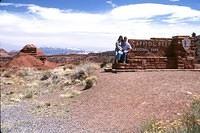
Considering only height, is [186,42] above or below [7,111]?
above

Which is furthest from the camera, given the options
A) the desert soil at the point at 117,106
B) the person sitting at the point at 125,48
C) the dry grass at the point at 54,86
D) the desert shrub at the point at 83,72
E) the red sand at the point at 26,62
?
the red sand at the point at 26,62

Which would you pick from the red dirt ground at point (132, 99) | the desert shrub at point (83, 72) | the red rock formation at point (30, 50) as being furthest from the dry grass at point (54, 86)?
the red rock formation at point (30, 50)

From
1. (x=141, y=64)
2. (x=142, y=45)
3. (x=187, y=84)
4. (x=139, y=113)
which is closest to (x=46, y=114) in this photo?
(x=139, y=113)

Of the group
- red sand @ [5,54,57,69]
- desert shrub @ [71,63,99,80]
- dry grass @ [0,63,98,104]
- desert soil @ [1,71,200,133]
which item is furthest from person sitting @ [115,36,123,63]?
red sand @ [5,54,57,69]

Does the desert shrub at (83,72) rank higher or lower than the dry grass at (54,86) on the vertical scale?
higher

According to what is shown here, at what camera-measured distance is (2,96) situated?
26.6 metres

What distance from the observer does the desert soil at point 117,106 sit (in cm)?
1520

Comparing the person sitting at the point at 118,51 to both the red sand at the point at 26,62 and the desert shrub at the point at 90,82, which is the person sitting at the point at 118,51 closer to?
the desert shrub at the point at 90,82

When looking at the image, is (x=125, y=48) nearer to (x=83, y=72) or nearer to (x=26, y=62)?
(x=83, y=72)

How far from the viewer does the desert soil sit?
49.9ft

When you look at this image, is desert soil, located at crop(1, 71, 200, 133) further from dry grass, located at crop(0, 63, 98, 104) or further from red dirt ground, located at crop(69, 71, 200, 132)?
dry grass, located at crop(0, 63, 98, 104)

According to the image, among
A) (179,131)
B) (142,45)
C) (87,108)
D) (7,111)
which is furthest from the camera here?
(142,45)

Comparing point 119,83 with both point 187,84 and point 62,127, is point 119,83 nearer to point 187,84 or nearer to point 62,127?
point 187,84

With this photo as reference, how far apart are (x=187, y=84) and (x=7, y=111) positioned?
739cm
